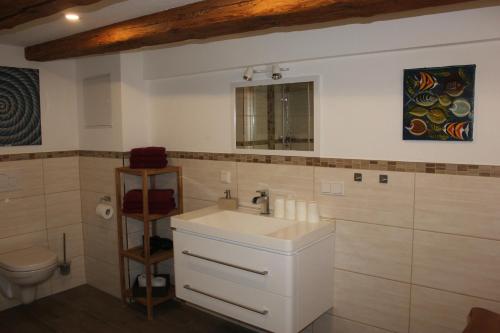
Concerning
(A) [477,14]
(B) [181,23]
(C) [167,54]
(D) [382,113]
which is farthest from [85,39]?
(A) [477,14]

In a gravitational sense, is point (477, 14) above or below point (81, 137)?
above

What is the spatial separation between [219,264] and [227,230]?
0.22m

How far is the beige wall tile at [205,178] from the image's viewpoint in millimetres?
3121

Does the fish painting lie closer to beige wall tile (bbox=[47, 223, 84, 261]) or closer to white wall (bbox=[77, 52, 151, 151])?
white wall (bbox=[77, 52, 151, 151])

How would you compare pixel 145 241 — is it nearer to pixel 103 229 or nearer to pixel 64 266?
pixel 103 229

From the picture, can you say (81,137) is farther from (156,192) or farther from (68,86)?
(156,192)

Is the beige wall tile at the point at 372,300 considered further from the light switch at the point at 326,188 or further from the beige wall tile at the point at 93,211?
the beige wall tile at the point at 93,211

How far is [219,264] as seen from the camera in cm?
248

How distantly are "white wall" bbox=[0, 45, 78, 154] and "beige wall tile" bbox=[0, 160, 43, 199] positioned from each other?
12cm

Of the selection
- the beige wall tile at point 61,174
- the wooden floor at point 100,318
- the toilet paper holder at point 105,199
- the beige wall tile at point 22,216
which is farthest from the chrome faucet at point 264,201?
the beige wall tile at point 22,216

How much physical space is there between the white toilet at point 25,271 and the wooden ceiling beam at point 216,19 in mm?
1608

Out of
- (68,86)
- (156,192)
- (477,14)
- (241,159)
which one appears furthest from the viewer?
(68,86)

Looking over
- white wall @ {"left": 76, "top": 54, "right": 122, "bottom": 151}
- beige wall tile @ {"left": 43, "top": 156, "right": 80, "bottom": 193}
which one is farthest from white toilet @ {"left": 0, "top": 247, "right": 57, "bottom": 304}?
white wall @ {"left": 76, "top": 54, "right": 122, "bottom": 151}

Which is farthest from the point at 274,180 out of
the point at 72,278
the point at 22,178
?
the point at 72,278
